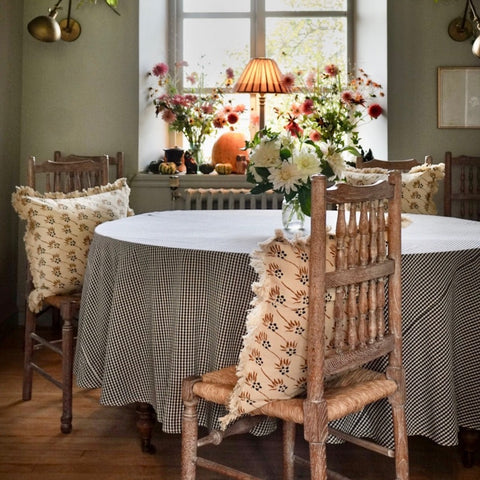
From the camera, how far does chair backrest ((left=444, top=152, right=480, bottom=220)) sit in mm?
4098

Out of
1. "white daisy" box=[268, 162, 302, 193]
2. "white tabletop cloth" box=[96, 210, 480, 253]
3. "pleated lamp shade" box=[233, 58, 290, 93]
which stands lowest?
"white tabletop cloth" box=[96, 210, 480, 253]

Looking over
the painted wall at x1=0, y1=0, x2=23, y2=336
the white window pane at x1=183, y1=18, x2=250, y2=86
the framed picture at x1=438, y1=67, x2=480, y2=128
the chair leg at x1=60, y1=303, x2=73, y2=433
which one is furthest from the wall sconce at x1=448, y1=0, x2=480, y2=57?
the chair leg at x1=60, y1=303, x2=73, y2=433

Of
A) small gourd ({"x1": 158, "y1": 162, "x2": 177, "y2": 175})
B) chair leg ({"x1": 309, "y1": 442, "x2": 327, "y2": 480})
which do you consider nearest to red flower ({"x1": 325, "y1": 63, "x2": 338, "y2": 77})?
small gourd ({"x1": 158, "y1": 162, "x2": 177, "y2": 175})

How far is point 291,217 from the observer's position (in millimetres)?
2688

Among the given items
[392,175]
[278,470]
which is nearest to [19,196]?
[278,470]

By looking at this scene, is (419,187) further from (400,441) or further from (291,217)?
(400,441)

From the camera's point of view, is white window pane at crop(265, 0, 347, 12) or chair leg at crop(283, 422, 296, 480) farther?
white window pane at crop(265, 0, 347, 12)

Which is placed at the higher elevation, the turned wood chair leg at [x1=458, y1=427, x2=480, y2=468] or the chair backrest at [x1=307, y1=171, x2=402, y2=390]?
the chair backrest at [x1=307, y1=171, x2=402, y2=390]

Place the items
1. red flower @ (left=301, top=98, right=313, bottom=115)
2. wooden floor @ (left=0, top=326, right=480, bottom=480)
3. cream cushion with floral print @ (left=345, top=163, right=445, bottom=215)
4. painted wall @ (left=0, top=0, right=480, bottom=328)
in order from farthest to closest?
red flower @ (left=301, top=98, right=313, bottom=115)
painted wall @ (left=0, top=0, right=480, bottom=328)
cream cushion with floral print @ (left=345, top=163, right=445, bottom=215)
wooden floor @ (left=0, top=326, right=480, bottom=480)

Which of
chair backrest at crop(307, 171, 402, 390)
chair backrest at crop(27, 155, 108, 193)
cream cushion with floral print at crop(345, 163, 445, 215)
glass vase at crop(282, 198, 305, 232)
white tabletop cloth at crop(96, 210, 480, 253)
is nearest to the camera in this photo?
chair backrest at crop(307, 171, 402, 390)

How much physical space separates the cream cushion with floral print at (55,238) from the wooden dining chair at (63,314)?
0.05 metres

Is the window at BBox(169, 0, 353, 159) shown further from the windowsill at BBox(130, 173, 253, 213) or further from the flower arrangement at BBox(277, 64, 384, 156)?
the windowsill at BBox(130, 173, 253, 213)

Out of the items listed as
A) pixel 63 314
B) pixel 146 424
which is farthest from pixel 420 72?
pixel 146 424

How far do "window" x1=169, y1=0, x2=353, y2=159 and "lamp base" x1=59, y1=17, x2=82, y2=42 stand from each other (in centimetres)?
75
